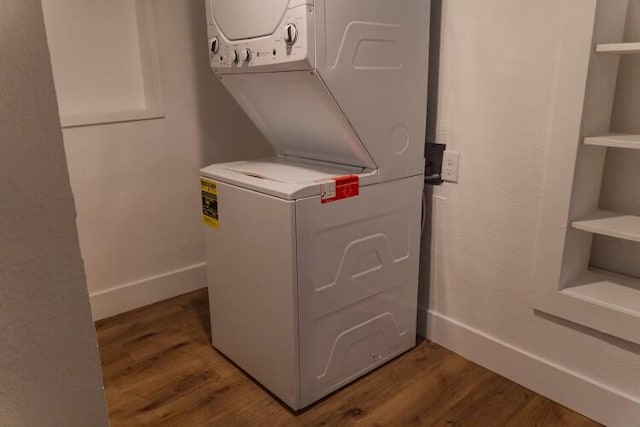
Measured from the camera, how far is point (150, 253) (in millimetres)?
2436

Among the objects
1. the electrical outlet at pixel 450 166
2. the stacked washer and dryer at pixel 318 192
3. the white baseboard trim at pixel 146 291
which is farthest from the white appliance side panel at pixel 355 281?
the white baseboard trim at pixel 146 291

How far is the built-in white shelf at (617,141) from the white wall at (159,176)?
180 centimetres

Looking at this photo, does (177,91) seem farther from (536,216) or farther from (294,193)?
(536,216)

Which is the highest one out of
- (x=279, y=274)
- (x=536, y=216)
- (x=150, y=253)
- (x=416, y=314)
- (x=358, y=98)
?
(x=358, y=98)

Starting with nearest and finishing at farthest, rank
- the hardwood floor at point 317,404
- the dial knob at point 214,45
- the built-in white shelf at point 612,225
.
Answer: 1. the built-in white shelf at point 612,225
2. the hardwood floor at point 317,404
3. the dial knob at point 214,45

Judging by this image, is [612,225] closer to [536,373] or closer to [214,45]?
[536,373]

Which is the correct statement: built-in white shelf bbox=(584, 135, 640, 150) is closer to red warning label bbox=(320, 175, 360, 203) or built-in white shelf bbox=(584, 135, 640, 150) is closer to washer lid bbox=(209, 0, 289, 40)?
red warning label bbox=(320, 175, 360, 203)

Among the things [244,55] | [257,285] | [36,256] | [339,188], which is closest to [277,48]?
[244,55]

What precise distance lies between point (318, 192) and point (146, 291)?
1357 millimetres

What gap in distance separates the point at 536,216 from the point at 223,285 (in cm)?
119

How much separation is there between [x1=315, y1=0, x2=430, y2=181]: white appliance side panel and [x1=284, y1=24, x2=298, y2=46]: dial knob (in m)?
0.06

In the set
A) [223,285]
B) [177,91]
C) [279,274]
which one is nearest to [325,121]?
[279,274]

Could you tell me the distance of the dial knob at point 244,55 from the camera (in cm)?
159

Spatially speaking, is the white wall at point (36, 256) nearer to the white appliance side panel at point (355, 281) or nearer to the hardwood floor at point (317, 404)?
the white appliance side panel at point (355, 281)
